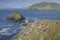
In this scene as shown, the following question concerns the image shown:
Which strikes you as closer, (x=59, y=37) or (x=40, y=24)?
(x=59, y=37)

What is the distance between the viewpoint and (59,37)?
31.6 ft

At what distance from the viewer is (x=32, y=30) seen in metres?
10.5

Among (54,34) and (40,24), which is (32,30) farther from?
(54,34)

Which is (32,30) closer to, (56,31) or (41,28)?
(41,28)

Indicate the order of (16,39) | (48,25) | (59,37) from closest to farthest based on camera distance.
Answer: (59,37), (48,25), (16,39)

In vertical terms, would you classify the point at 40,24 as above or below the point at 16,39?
above

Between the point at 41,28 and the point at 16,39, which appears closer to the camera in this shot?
the point at 41,28

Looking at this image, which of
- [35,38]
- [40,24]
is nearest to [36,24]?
[40,24]

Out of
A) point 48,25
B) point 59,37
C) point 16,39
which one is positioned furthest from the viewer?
point 16,39

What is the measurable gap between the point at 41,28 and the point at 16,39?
1739mm

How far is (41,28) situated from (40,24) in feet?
1.20

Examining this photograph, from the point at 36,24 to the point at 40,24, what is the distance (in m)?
0.40

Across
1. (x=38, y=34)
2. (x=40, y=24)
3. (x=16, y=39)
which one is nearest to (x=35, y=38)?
(x=38, y=34)

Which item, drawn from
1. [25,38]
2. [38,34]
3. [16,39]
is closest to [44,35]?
[38,34]
